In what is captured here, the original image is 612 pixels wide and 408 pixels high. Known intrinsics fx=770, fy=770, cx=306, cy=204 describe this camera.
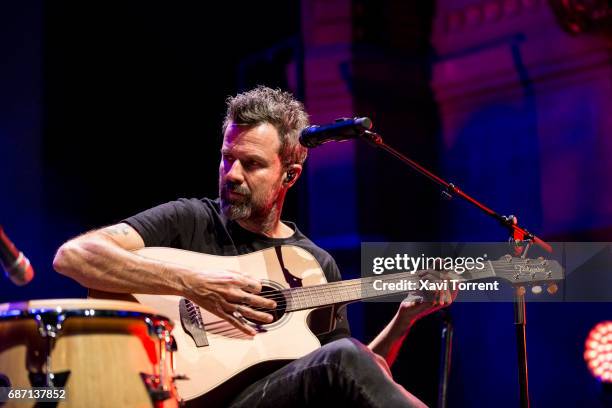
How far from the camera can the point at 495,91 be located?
5285 millimetres

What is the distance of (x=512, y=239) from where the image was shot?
9.62ft

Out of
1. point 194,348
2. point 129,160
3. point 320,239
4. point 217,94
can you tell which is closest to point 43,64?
point 129,160

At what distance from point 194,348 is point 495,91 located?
10.9 ft

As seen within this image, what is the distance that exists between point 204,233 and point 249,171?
349 millimetres

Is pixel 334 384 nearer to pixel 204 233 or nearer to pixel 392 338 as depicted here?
pixel 392 338

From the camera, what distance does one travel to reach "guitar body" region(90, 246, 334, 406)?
2.71 metres

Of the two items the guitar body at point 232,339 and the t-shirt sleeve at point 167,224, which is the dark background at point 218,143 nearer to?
the t-shirt sleeve at point 167,224

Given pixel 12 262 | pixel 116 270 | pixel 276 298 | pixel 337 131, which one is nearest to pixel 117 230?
pixel 116 270

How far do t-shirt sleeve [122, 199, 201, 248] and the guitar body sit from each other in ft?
0.24

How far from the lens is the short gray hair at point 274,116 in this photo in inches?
134

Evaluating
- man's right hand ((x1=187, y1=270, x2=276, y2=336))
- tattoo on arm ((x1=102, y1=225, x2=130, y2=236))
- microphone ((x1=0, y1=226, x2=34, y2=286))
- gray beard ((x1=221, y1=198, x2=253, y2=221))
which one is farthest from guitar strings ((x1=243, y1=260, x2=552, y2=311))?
microphone ((x1=0, y1=226, x2=34, y2=286))

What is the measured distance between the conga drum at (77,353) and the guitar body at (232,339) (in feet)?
1.62

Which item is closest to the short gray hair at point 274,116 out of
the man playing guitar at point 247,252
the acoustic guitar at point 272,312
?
the man playing guitar at point 247,252

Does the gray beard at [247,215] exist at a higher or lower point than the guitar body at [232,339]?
higher
